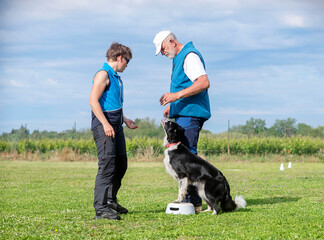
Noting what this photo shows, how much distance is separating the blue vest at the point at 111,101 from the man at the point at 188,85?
91cm

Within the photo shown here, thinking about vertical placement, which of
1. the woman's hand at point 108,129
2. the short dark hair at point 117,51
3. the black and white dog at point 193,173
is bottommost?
the black and white dog at point 193,173

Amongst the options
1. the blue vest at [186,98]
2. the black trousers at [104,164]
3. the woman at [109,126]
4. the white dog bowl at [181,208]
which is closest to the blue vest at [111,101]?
the woman at [109,126]

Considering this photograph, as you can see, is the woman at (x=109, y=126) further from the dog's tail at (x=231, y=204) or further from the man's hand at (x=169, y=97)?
the dog's tail at (x=231, y=204)

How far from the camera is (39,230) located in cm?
501

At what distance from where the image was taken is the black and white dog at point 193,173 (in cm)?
596

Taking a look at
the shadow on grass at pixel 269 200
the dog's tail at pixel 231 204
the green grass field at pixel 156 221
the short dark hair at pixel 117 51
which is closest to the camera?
the green grass field at pixel 156 221

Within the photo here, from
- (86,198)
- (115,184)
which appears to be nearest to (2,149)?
(86,198)

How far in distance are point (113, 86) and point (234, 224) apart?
2.51 m

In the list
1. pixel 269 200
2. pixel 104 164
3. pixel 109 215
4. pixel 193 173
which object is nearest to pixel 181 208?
pixel 193 173

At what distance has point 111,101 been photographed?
564 centimetres

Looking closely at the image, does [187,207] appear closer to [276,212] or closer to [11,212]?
[276,212]

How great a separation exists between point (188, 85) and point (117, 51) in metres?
1.22

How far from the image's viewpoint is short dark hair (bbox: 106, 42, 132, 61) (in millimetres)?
5750

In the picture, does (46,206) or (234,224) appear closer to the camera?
(234,224)
